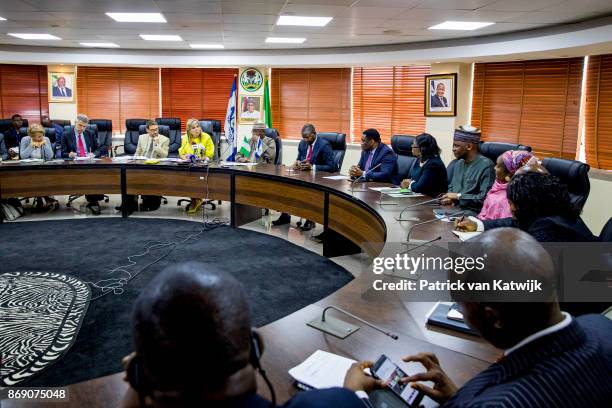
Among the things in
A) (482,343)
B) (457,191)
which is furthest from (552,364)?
(457,191)

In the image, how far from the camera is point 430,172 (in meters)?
4.13

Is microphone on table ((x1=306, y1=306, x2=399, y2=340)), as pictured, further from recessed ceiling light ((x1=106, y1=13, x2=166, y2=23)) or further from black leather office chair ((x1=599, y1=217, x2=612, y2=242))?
recessed ceiling light ((x1=106, y1=13, x2=166, y2=23))

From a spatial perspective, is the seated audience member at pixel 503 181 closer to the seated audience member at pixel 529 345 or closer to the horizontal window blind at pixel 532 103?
the seated audience member at pixel 529 345

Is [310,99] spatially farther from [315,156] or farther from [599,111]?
[599,111]

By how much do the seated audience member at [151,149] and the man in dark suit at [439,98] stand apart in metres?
4.48

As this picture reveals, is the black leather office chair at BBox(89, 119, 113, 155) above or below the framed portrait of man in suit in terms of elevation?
below

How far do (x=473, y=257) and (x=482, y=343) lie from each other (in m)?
0.63

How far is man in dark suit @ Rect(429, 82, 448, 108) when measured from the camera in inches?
312

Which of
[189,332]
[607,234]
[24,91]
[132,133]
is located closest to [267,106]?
[132,133]

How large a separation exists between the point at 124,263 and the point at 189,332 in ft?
13.3

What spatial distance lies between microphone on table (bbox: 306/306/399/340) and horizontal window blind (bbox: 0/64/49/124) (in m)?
10.5

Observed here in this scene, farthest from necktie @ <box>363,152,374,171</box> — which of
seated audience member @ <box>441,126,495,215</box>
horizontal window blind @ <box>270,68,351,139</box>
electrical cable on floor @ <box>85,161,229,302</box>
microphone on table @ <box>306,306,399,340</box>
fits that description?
horizontal window blind @ <box>270,68,351,139</box>

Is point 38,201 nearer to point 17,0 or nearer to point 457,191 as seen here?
point 17,0

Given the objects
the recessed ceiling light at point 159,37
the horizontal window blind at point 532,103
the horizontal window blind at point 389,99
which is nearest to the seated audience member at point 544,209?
the horizontal window blind at point 532,103
